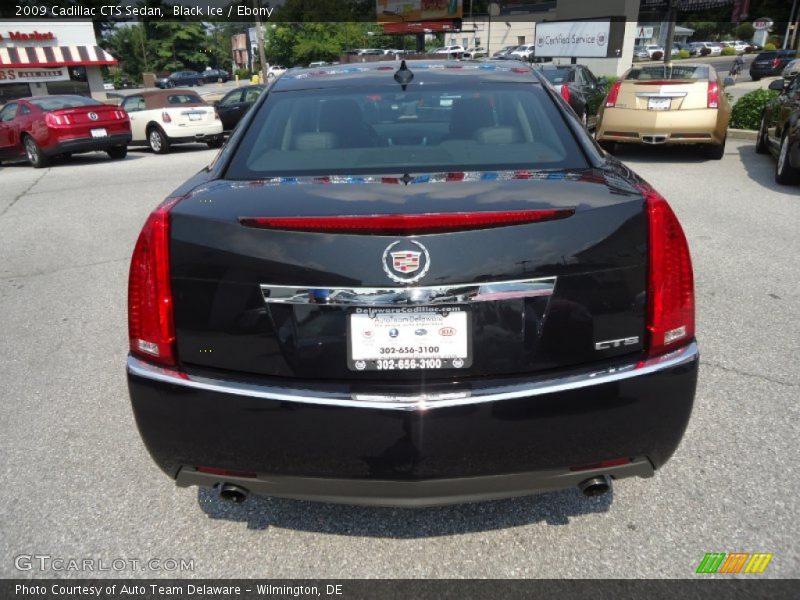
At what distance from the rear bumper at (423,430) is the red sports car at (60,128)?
13937mm

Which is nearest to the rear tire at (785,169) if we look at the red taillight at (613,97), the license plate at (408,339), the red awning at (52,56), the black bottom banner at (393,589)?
the red taillight at (613,97)

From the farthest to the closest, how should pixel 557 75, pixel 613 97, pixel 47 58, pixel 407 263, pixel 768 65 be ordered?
pixel 47 58, pixel 768 65, pixel 557 75, pixel 613 97, pixel 407 263

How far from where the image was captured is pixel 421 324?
1875 mm

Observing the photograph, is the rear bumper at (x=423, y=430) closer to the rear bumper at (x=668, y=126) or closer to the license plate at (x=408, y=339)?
the license plate at (x=408, y=339)

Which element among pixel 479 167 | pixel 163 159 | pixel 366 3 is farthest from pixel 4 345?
pixel 366 3

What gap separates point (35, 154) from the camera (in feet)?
47.1

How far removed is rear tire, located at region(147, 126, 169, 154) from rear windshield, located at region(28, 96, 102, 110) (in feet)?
6.10

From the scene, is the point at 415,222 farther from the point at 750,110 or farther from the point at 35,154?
the point at 35,154

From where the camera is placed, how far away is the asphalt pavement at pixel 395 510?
233 cm

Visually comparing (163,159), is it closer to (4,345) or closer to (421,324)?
(4,345)

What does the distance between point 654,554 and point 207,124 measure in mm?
15962

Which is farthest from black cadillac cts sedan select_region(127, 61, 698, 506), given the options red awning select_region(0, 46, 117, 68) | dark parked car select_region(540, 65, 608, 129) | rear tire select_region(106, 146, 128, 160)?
red awning select_region(0, 46, 117, 68)

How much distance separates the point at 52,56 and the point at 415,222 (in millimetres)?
43600

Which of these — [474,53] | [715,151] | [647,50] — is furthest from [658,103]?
[647,50]
